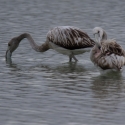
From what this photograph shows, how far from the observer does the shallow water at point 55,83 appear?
936 cm

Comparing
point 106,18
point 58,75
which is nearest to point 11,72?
point 58,75

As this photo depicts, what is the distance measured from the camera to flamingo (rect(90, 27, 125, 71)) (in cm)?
1220

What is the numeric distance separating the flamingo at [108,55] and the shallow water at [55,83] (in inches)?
11.5

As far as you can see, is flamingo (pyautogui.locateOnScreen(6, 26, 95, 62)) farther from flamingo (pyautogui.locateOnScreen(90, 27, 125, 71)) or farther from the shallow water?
flamingo (pyautogui.locateOnScreen(90, 27, 125, 71))

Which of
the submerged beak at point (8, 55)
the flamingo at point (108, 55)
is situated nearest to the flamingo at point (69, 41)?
the submerged beak at point (8, 55)

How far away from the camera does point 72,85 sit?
11.8 meters

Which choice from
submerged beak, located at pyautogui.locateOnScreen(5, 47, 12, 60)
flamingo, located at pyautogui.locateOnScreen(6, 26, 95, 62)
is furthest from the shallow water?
flamingo, located at pyautogui.locateOnScreen(6, 26, 95, 62)

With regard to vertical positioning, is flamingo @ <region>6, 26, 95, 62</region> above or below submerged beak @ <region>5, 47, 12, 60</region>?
above

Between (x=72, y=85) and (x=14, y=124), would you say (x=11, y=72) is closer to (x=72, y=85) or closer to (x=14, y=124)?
(x=72, y=85)

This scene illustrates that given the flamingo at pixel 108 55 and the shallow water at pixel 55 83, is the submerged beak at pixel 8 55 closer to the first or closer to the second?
the shallow water at pixel 55 83

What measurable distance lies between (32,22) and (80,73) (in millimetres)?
6882

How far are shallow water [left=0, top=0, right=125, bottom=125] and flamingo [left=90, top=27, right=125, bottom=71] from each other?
29 centimetres

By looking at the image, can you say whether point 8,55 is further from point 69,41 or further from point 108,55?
point 108,55

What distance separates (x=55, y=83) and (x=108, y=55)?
1147mm
